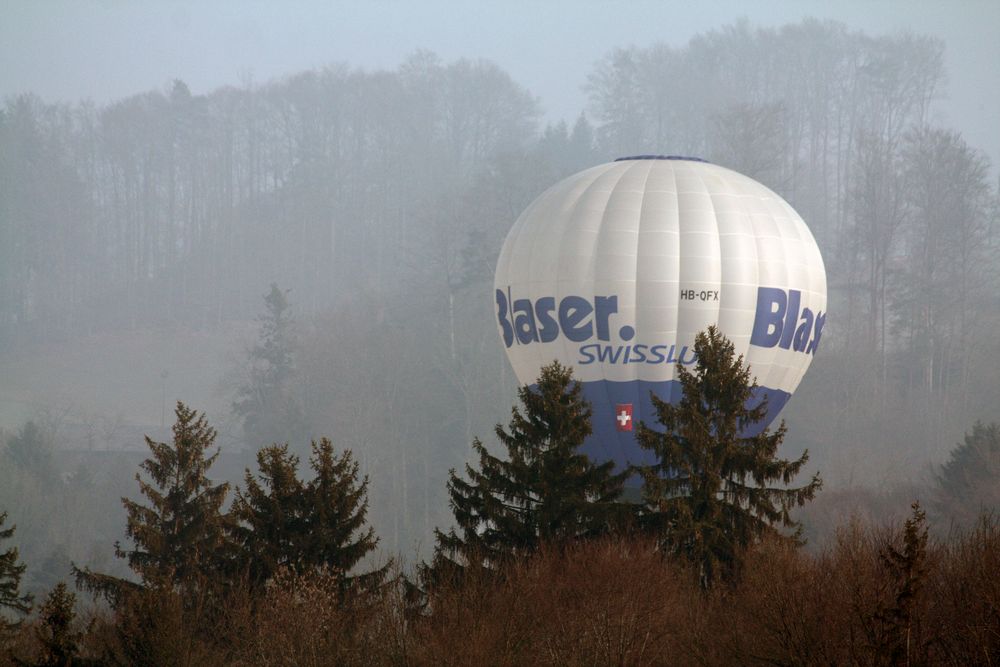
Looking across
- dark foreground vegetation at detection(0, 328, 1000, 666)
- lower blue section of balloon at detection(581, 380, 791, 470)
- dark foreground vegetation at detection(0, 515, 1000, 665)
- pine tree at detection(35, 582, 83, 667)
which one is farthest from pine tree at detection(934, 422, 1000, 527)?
pine tree at detection(35, 582, 83, 667)

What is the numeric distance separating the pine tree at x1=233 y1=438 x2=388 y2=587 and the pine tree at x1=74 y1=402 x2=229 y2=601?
185cm

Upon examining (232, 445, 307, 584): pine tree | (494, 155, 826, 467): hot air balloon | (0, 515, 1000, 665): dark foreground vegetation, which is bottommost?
(0, 515, 1000, 665): dark foreground vegetation

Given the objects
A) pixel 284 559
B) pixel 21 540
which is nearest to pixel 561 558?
pixel 284 559

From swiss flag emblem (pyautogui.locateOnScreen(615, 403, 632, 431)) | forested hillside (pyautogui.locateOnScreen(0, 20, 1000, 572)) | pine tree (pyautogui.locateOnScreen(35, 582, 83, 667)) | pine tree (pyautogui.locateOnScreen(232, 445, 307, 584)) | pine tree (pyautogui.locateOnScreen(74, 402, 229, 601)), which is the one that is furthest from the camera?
forested hillside (pyautogui.locateOnScreen(0, 20, 1000, 572))

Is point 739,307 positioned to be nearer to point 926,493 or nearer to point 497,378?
point 926,493

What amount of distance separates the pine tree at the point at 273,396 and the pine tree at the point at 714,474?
1911 inches

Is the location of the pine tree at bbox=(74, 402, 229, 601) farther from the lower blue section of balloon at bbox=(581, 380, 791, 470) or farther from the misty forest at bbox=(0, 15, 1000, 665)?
the lower blue section of balloon at bbox=(581, 380, 791, 470)

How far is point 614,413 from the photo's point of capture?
3259cm

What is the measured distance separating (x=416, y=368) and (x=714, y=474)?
52237 millimetres

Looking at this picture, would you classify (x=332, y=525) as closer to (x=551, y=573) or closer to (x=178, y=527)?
(x=551, y=573)

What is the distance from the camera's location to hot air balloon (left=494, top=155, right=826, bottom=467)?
32750 millimetres

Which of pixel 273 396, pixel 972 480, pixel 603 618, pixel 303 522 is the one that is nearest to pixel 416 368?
pixel 273 396

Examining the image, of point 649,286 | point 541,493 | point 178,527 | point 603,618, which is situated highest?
point 649,286

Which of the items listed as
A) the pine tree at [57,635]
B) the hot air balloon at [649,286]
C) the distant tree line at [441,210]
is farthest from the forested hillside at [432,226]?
the pine tree at [57,635]
